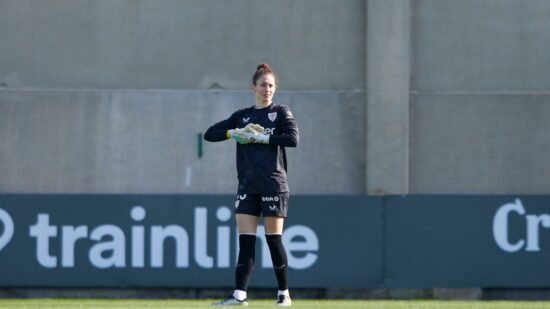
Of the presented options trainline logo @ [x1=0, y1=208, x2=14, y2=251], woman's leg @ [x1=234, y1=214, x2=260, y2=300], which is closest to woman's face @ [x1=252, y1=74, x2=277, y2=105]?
woman's leg @ [x1=234, y1=214, x2=260, y2=300]

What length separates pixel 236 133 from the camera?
8023mm

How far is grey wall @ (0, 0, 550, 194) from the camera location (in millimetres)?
13602

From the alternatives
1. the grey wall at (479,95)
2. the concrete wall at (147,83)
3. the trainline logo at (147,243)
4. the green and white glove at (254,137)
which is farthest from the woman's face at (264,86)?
the grey wall at (479,95)

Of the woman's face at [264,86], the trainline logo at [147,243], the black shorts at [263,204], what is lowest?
the trainline logo at [147,243]

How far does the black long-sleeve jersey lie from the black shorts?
42 mm

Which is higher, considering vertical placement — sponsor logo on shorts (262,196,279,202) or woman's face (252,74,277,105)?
woman's face (252,74,277,105)

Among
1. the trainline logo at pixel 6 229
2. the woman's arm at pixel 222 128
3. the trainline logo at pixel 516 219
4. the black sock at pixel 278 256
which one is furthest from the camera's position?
the trainline logo at pixel 516 219

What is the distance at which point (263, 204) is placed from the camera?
8.09 metres

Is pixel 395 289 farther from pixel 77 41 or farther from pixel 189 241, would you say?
pixel 77 41

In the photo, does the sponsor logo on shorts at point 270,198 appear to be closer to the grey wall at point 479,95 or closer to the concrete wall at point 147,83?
the concrete wall at point 147,83

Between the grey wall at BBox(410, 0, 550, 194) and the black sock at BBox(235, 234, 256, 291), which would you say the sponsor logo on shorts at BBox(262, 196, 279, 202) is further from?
the grey wall at BBox(410, 0, 550, 194)

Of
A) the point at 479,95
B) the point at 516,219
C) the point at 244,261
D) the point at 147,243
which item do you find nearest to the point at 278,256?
the point at 244,261

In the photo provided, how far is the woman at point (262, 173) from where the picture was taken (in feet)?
26.4

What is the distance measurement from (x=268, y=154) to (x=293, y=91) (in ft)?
18.4
